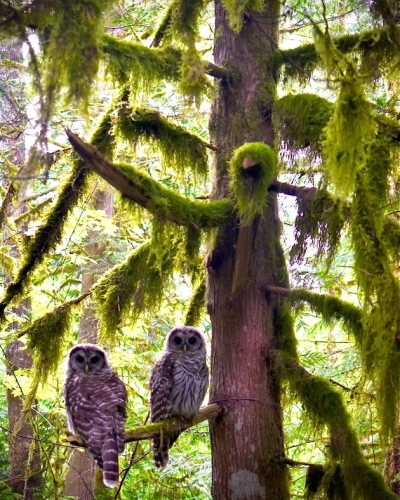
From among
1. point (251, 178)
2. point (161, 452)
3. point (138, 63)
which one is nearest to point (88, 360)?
point (161, 452)

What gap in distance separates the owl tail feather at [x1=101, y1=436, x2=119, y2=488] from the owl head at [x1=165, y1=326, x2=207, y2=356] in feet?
4.20

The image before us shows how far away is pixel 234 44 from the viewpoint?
A: 5551 millimetres

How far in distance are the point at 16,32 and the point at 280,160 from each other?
2.52 metres

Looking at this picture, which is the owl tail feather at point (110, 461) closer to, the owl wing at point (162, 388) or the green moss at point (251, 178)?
the owl wing at point (162, 388)

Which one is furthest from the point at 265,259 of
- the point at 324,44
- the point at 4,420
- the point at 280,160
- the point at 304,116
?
the point at 4,420

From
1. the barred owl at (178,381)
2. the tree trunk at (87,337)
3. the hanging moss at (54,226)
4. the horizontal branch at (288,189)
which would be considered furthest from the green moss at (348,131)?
the tree trunk at (87,337)

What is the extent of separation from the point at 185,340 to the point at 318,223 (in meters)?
1.73

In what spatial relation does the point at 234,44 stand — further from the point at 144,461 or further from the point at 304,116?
the point at 144,461

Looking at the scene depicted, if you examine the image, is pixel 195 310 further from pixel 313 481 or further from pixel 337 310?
pixel 313 481

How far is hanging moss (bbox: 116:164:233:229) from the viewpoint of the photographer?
4.20 metres

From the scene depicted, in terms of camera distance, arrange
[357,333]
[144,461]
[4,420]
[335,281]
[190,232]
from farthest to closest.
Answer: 1. [4,420]
2. [144,461]
3. [335,281]
4. [357,333]
5. [190,232]

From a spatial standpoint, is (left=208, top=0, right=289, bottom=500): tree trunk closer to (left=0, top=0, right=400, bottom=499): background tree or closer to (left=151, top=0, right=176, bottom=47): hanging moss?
(left=0, top=0, right=400, bottom=499): background tree

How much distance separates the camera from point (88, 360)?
571 cm

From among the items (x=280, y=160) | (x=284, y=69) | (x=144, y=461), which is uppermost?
(x=284, y=69)
